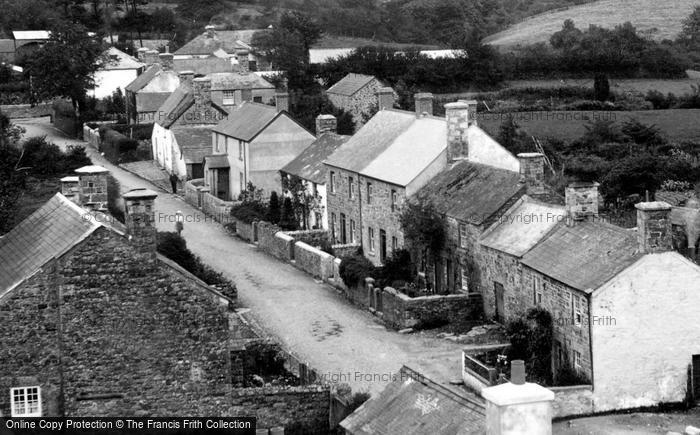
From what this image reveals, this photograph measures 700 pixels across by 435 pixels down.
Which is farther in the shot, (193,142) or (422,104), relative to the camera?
(193,142)

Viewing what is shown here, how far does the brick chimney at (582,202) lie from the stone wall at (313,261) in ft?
42.3

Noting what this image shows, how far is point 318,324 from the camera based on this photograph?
137 ft

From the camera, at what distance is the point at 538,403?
16.0 metres

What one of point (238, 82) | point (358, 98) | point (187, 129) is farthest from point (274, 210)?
point (238, 82)

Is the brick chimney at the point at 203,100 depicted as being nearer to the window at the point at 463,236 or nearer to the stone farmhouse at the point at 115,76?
the stone farmhouse at the point at 115,76

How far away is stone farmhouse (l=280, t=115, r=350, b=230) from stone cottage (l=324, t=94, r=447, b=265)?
3.35 ft

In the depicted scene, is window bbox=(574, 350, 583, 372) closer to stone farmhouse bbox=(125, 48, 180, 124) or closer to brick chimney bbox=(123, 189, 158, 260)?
brick chimney bbox=(123, 189, 158, 260)

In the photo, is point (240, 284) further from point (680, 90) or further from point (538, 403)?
point (680, 90)

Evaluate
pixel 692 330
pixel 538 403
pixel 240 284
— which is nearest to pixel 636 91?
pixel 240 284

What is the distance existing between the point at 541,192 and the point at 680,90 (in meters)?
52.6

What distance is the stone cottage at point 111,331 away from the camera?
1064 inches

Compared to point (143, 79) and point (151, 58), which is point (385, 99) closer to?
point (143, 79)

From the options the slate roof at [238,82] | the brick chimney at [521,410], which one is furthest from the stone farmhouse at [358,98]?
the brick chimney at [521,410]

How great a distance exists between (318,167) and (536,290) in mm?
21585
